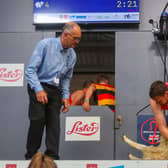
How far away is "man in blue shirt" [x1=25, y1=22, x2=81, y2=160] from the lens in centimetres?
401

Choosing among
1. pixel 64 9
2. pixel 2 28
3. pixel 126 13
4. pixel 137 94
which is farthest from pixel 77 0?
pixel 137 94

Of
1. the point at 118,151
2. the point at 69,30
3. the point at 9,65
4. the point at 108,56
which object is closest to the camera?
the point at 69,30

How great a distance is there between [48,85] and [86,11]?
2.03 meters

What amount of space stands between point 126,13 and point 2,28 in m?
1.59

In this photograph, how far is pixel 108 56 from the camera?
23.5 ft

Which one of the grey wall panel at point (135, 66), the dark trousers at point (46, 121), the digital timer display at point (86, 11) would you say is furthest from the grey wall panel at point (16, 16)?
the dark trousers at point (46, 121)

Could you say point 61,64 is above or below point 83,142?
above

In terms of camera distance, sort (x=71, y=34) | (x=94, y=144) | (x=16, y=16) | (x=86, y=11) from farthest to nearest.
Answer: (x=16, y=16) < (x=86, y=11) < (x=94, y=144) < (x=71, y=34)

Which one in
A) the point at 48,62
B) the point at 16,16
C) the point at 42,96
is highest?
the point at 16,16

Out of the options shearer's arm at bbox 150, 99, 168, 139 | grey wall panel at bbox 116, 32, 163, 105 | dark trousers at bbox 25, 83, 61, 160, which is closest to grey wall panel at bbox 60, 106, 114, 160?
grey wall panel at bbox 116, 32, 163, 105

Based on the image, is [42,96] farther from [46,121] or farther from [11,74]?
[11,74]

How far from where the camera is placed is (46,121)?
4.14 m

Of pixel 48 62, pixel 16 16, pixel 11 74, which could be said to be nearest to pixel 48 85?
pixel 48 62

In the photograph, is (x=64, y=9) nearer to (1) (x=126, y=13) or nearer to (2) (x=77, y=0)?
(2) (x=77, y=0)
